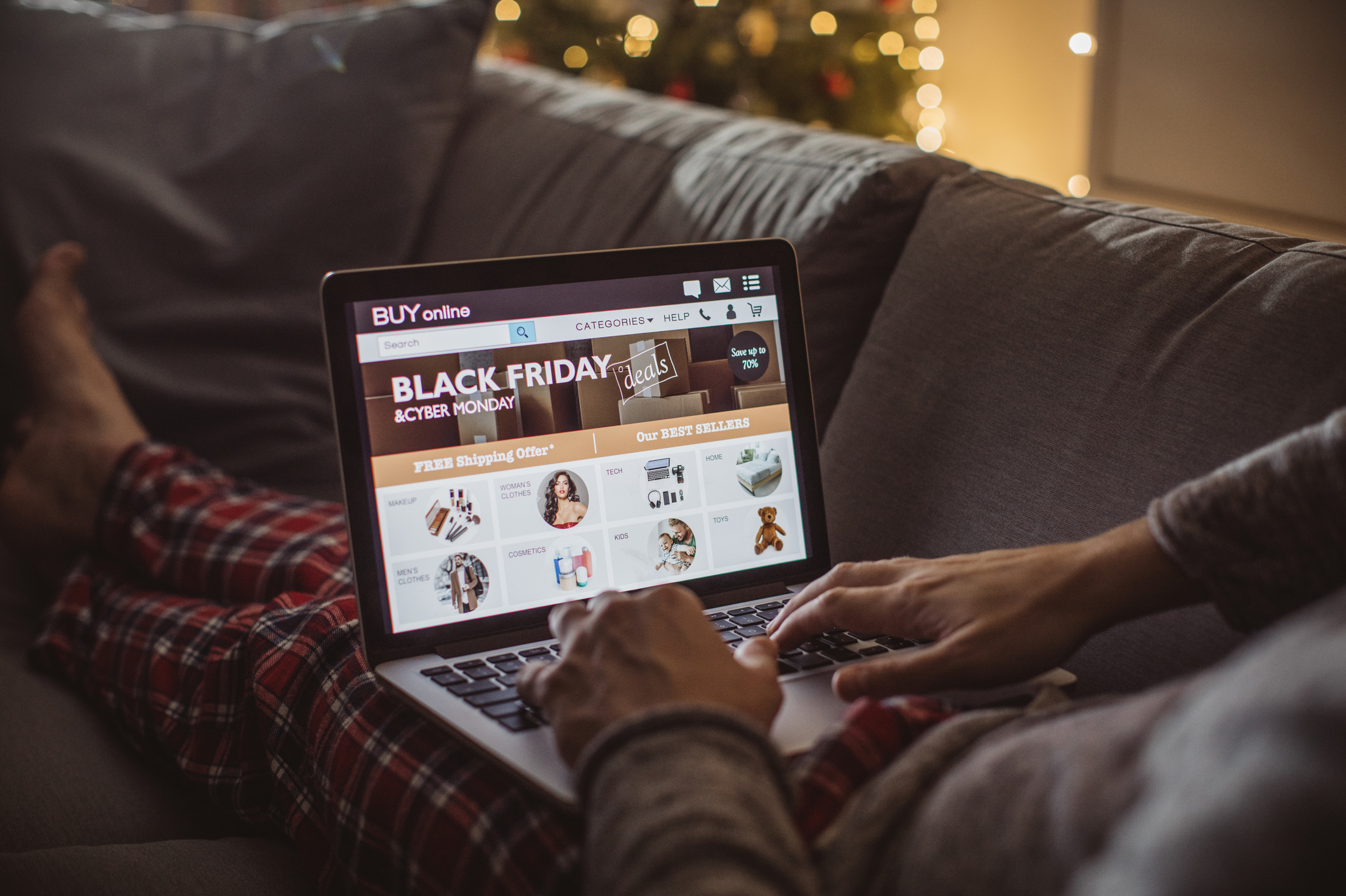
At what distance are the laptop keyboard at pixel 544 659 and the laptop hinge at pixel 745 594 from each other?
0.01 meters

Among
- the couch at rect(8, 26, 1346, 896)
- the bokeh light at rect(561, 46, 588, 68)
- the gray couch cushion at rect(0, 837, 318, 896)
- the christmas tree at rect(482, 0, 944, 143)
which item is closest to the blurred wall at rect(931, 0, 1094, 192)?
the christmas tree at rect(482, 0, 944, 143)

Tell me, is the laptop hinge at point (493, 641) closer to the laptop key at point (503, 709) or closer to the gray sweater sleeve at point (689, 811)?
the laptop key at point (503, 709)

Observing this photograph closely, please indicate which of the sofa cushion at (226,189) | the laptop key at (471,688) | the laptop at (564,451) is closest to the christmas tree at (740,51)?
the sofa cushion at (226,189)

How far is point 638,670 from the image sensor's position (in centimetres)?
53

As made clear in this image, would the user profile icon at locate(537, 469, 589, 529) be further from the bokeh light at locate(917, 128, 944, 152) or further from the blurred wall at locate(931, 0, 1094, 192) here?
the bokeh light at locate(917, 128, 944, 152)

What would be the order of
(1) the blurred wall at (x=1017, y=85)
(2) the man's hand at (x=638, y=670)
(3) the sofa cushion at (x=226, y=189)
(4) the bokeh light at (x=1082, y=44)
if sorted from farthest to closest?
(1) the blurred wall at (x=1017, y=85) < (4) the bokeh light at (x=1082, y=44) < (3) the sofa cushion at (x=226, y=189) < (2) the man's hand at (x=638, y=670)

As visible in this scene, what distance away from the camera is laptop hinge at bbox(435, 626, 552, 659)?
0.70 m

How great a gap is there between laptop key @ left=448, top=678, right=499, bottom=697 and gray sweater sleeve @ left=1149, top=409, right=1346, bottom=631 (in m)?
0.44

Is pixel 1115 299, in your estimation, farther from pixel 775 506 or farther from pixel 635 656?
pixel 635 656

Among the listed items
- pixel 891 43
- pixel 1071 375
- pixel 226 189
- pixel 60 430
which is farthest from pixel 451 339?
pixel 891 43

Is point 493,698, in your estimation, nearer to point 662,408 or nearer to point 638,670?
point 638,670

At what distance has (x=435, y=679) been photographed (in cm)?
65

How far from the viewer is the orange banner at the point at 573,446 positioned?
71 centimetres

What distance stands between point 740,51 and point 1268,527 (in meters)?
2.67
